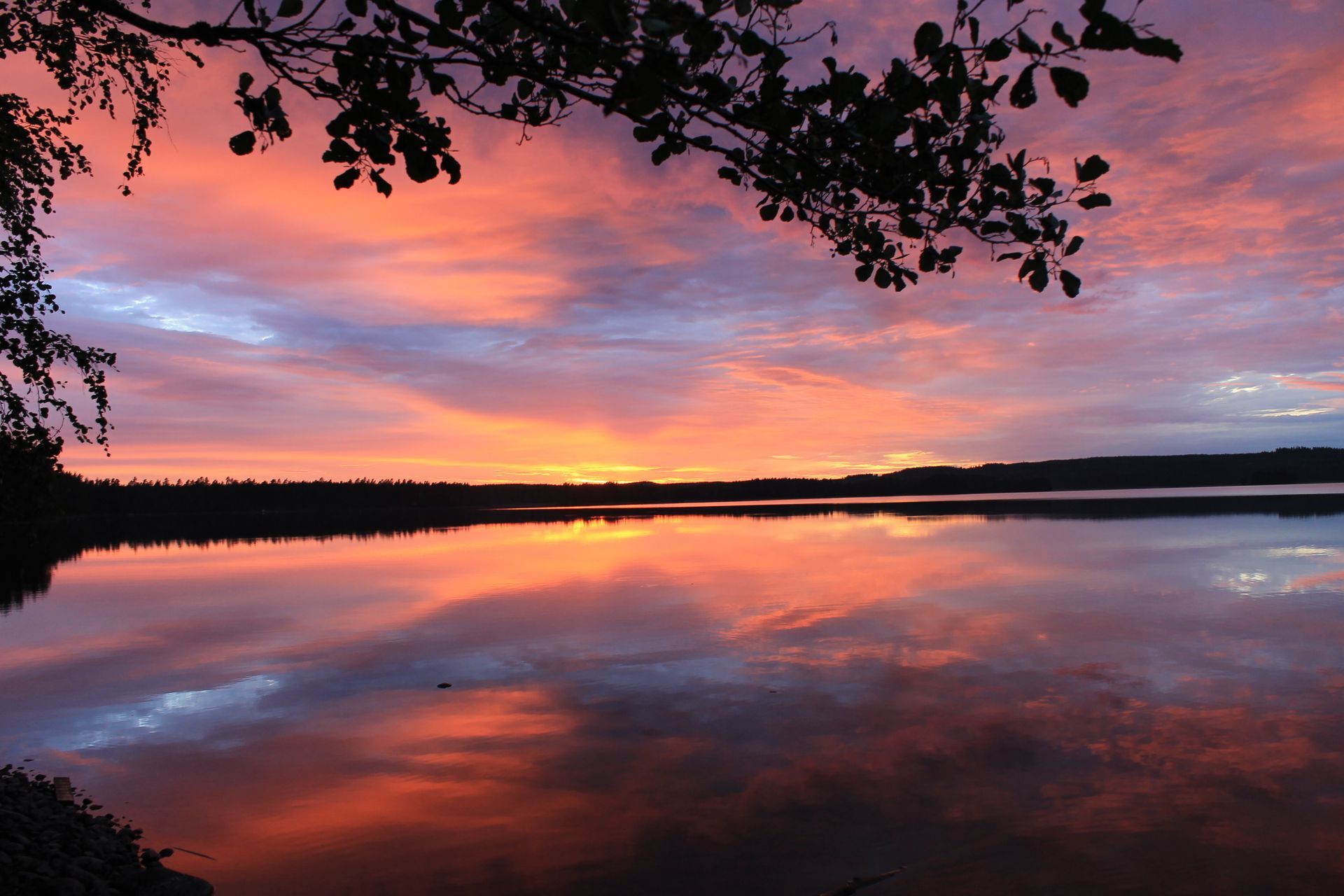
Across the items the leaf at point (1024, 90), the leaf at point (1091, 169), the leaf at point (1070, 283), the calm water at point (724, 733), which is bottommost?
the calm water at point (724, 733)

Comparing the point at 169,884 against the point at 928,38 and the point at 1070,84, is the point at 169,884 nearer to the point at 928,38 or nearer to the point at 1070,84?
the point at 928,38

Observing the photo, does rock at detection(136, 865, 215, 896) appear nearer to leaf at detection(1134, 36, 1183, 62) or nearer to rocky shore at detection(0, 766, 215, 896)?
rocky shore at detection(0, 766, 215, 896)

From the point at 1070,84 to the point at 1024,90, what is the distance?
35 cm

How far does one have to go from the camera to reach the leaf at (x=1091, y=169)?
4.71 m

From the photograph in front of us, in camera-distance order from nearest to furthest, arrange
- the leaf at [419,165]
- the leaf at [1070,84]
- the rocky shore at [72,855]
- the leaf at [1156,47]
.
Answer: the leaf at [1156,47], the leaf at [1070,84], the leaf at [419,165], the rocky shore at [72,855]

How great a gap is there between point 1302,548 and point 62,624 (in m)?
40.3

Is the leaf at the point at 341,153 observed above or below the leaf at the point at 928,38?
below

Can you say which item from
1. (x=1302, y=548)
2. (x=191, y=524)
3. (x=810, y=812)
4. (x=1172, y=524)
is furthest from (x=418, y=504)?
(x=810, y=812)

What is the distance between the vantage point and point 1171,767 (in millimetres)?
9414

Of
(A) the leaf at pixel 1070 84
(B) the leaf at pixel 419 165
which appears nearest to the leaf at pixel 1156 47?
(A) the leaf at pixel 1070 84

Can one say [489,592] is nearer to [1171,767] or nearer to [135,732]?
[135,732]

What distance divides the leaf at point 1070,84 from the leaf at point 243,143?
457 cm

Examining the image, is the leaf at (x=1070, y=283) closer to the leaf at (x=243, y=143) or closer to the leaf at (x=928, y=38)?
the leaf at (x=928, y=38)

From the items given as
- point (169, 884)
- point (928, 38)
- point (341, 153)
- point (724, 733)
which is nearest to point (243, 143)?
point (341, 153)
